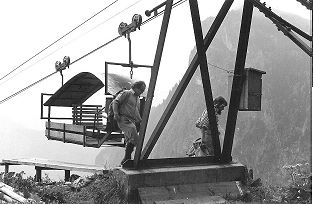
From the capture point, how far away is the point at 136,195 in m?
7.36

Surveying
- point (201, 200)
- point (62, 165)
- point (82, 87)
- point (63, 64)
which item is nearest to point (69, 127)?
point (62, 165)

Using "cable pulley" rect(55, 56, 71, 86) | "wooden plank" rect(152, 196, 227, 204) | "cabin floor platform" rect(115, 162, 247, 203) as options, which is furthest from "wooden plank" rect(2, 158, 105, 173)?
"wooden plank" rect(152, 196, 227, 204)

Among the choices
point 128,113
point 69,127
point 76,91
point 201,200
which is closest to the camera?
point 201,200

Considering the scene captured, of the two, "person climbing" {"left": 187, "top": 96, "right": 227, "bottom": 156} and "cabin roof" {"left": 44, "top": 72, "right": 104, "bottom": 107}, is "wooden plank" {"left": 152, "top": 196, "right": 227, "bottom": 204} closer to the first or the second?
"person climbing" {"left": 187, "top": 96, "right": 227, "bottom": 156}

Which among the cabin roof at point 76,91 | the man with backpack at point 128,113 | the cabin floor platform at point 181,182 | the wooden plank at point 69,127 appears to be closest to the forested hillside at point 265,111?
the cabin roof at point 76,91

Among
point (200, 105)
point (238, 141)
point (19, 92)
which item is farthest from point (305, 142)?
point (19, 92)

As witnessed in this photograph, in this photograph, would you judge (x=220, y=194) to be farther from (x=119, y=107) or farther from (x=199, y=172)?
(x=119, y=107)

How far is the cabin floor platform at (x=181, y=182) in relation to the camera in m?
7.38

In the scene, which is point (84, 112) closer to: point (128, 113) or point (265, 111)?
point (128, 113)

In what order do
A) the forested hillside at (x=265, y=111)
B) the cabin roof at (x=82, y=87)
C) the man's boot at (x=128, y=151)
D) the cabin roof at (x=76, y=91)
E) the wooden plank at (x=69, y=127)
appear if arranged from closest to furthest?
1. the man's boot at (x=128, y=151)
2. the cabin roof at (x=82, y=87)
3. the wooden plank at (x=69, y=127)
4. the cabin roof at (x=76, y=91)
5. the forested hillside at (x=265, y=111)

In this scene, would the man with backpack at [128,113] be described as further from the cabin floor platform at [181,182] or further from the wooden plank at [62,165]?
the wooden plank at [62,165]

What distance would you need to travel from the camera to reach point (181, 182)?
7.85 m

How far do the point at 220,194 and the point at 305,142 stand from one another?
409 ft

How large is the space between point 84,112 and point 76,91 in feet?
2.73
